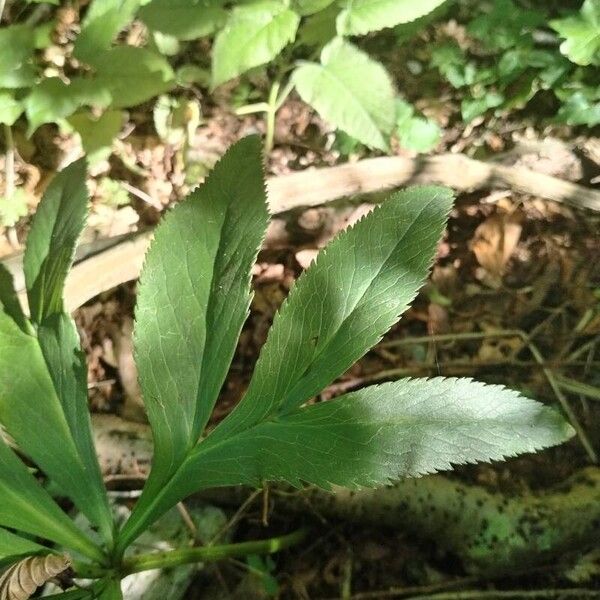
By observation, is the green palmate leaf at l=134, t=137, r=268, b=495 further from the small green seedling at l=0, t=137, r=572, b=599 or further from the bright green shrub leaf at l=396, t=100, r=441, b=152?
the bright green shrub leaf at l=396, t=100, r=441, b=152

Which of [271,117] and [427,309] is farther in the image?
[271,117]

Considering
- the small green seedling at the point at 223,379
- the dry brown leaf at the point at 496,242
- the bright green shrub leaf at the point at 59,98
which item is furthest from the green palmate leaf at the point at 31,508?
the dry brown leaf at the point at 496,242

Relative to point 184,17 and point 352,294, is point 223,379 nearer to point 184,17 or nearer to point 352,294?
point 352,294

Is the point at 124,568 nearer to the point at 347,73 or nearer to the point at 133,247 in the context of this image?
the point at 133,247

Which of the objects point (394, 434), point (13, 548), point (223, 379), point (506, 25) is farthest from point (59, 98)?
point (506, 25)

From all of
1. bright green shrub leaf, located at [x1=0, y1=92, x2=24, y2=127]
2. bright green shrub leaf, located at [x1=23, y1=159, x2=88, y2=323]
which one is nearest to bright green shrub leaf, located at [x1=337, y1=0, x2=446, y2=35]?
bright green shrub leaf, located at [x1=23, y1=159, x2=88, y2=323]
